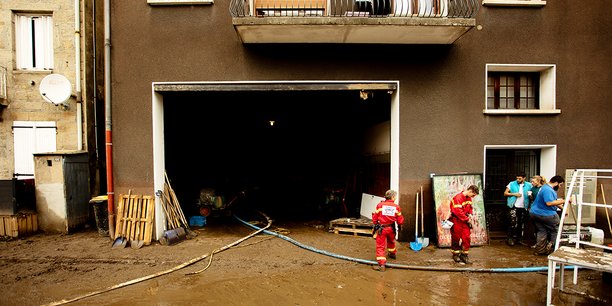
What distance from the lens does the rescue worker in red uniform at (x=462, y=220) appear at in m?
6.11

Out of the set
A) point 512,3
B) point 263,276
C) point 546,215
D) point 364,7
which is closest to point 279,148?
point 364,7

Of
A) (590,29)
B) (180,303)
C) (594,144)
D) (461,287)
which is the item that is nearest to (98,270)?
(180,303)

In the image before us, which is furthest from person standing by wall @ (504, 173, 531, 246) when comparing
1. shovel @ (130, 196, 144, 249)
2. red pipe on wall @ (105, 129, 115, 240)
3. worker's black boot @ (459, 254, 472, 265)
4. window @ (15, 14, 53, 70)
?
window @ (15, 14, 53, 70)

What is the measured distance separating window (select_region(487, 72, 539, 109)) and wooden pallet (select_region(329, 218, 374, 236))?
4.86 metres

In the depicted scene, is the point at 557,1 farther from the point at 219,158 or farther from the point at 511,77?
the point at 219,158

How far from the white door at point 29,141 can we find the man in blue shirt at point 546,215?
13634 mm

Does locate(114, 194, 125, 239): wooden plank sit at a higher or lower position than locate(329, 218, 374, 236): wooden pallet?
higher

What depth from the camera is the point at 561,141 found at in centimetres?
776

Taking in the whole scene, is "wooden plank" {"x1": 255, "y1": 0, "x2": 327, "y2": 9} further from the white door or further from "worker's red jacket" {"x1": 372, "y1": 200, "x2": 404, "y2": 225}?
the white door

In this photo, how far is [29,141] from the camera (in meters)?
9.65

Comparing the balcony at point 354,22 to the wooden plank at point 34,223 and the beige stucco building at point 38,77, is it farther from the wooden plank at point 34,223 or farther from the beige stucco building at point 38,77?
the wooden plank at point 34,223

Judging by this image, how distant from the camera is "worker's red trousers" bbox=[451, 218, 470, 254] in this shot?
6180mm

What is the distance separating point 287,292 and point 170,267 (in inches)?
103

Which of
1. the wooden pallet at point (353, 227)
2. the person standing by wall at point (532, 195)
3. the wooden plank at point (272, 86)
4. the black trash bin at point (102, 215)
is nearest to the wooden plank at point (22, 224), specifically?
the black trash bin at point (102, 215)
